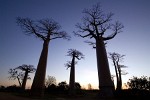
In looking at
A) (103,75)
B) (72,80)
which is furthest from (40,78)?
(72,80)

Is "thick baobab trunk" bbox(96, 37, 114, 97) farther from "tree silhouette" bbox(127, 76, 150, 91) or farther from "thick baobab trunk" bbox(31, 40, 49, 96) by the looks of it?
"tree silhouette" bbox(127, 76, 150, 91)

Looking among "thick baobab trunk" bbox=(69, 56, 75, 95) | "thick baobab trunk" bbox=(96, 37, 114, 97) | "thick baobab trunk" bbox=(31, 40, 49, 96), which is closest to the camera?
"thick baobab trunk" bbox=(96, 37, 114, 97)

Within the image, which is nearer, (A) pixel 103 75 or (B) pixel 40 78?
(A) pixel 103 75

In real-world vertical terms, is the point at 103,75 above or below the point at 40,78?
above

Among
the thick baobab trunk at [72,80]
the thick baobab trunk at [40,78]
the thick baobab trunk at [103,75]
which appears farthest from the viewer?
the thick baobab trunk at [72,80]

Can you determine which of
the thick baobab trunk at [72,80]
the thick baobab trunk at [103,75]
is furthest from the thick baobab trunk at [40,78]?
the thick baobab trunk at [72,80]

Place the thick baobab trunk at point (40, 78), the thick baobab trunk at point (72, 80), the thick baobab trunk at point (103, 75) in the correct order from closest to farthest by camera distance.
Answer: the thick baobab trunk at point (103, 75) → the thick baobab trunk at point (40, 78) → the thick baobab trunk at point (72, 80)

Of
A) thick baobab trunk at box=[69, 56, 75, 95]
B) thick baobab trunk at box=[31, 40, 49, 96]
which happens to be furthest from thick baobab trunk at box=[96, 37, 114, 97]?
thick baobab trunk at box=[69, 56, 75, 95]

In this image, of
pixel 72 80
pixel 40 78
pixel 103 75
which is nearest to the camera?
pixel 103 75

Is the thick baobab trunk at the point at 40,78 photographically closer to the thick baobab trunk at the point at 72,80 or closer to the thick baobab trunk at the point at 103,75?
the thick baobab trunk at the point at 103,75

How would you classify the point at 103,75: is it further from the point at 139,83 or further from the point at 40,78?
the point at 139,83

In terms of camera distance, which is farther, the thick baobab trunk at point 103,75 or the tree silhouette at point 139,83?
the tree silhouette at point 139,83

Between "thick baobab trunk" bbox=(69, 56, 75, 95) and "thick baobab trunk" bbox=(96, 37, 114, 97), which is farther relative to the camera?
"thick baobab trunk" bbox=(69, 56, 75, 95)

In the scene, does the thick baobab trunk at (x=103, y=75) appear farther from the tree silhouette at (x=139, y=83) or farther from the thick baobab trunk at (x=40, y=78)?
the tree silhouette at (x=139, y=83)
